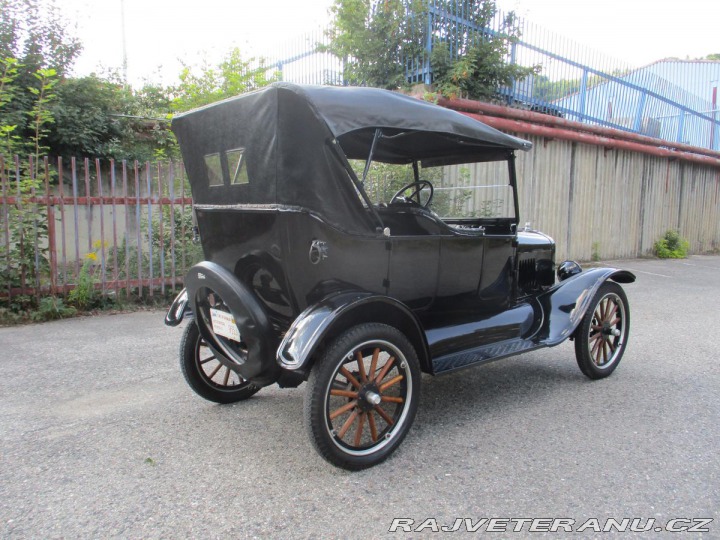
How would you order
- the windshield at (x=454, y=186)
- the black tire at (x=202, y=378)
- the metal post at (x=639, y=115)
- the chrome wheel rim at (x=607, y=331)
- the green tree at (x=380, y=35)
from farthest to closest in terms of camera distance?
1. the metal post at (x=639, y=115)
2. the green tree at (x=380, y=35)
3. the windshield at (x=454, y=186)
4. the chrome wheel rim at (x=607, y=331)
5. the black tire at (x=202, y=378)

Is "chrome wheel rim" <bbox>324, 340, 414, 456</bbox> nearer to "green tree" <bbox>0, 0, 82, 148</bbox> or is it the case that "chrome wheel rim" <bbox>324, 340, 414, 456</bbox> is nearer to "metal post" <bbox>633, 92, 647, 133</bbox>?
"green tree" <bbox>0, 0, 82, 148</bbox>

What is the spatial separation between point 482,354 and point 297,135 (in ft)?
6.14

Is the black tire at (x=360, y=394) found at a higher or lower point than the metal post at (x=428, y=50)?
lower

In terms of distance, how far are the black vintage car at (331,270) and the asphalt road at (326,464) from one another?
0.29m

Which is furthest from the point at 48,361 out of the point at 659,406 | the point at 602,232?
the point at 602,232

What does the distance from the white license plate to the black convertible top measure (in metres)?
0.66

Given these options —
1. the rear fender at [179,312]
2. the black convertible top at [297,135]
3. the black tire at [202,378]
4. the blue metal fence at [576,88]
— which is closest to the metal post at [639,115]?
the blue metal fence at [576,88]

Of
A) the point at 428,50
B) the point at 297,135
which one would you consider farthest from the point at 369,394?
the point at 428,50

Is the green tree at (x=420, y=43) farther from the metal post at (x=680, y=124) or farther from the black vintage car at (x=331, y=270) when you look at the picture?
the metal post at (x=680, y=124)

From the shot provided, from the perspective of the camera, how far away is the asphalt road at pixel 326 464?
2.33 m

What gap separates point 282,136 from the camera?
2637 mm

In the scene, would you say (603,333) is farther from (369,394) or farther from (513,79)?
(513,79)

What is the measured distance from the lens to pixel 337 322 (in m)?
2.69

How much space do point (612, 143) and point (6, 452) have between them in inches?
469
